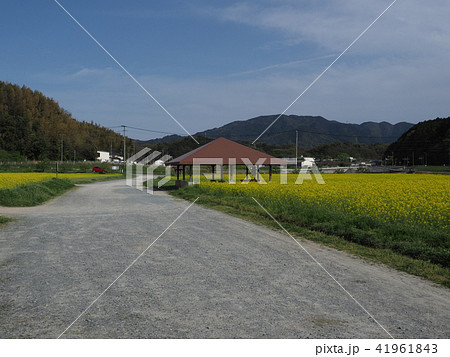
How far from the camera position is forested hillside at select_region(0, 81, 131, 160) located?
87875mm

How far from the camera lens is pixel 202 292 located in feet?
15.4

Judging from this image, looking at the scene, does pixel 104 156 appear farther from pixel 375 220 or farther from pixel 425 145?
pixel 375 220

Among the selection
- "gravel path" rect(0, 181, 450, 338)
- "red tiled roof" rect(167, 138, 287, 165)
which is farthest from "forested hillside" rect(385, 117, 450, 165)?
"gravel path" rect(0, 181, 450, 338)

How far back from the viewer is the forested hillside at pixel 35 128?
288 feet

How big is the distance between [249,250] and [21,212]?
977 cm

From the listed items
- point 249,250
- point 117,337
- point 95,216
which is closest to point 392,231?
point 249,250

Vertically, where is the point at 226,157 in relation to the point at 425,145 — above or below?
below

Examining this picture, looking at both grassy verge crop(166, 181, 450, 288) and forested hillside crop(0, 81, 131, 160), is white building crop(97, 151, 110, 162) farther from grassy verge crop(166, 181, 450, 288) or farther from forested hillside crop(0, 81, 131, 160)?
grassy verge crop(166, 181, 450, 288)

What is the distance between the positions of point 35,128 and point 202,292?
105 m

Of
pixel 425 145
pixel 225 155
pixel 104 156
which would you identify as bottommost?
pixel 225 155

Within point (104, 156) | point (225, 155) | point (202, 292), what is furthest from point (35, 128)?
point (202, 292)
